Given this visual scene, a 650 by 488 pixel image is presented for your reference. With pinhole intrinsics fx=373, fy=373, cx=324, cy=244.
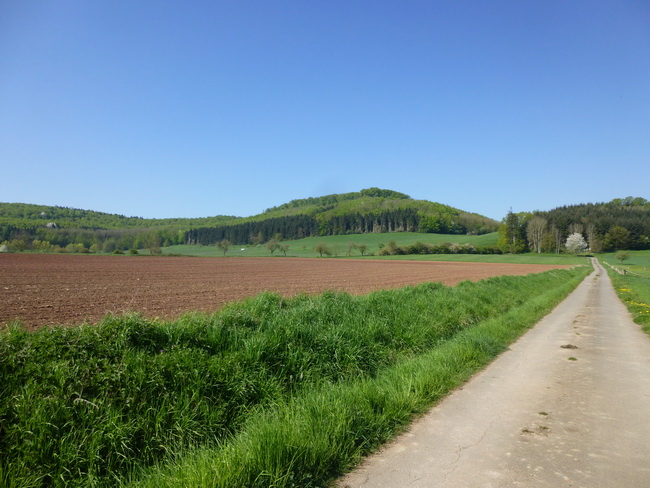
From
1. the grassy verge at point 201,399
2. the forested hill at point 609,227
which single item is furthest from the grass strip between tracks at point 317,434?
the forested hill at point 609,227

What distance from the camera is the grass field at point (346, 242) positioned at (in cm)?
12575

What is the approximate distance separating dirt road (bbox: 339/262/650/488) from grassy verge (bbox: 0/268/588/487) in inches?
16.2

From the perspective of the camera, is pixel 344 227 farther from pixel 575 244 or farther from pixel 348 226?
pixel 575 244

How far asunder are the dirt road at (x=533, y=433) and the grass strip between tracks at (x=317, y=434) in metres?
0.23

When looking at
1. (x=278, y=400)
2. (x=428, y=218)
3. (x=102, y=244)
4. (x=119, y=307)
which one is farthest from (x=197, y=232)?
(x=278, y=400)

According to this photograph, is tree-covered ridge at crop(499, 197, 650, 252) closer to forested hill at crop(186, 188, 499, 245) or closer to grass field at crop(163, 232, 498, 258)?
grass field at crop(163, 232, 498, 258)

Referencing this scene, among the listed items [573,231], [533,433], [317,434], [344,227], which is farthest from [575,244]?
[317,434]

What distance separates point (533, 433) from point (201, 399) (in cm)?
397

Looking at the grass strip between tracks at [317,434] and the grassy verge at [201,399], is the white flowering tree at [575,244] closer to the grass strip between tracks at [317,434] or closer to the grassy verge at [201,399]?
the grassy verge at [201,399]

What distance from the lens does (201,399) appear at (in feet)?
14.7

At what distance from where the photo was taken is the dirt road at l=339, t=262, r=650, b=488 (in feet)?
11.5

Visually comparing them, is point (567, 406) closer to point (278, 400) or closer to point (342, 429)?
point (342, 429)

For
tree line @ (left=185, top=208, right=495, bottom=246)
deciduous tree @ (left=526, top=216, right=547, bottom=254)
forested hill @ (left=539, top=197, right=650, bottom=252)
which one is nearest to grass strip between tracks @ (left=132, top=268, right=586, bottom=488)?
deciduous tree @ (left=526, top=216, right=547, bottom=254)

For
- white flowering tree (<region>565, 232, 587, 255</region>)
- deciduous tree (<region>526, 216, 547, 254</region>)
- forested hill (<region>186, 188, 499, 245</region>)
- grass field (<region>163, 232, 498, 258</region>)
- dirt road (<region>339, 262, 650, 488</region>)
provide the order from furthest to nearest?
forested hill (<region>186, 188, 499, 245</region>), grass field (<region>163, 232, 498, 258</region>), deciduous tree (<region>526, 216, 547, 254</region>), white flowering tree (<region>565, 232, 587, 255</region>), dirt road (<region>339, 262, 650, 488</region>)
